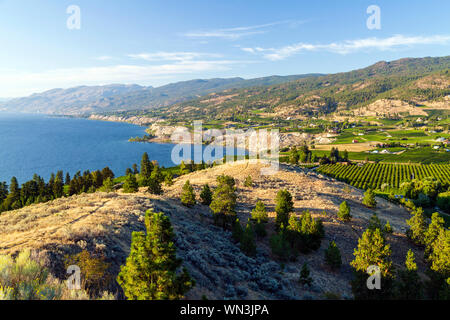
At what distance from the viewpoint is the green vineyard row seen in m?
107

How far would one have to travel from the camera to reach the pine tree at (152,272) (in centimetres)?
1197

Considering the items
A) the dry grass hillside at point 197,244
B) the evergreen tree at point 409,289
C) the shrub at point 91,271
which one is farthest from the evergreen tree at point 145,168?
the evergreen tree at point 409,289

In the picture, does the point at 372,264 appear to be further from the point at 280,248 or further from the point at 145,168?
the point at 145,168

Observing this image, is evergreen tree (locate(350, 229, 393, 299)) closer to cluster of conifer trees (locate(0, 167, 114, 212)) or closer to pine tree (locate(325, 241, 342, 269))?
pine tree (locate(325, 241, 342, 269))

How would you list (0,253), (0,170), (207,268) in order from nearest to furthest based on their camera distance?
(0,253) → (207,268) → (0,170)

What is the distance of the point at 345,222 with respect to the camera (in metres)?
44.5

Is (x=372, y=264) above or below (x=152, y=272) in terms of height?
below

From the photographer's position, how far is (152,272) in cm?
1232

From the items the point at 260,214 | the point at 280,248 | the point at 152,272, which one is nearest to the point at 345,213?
the point at 260,214

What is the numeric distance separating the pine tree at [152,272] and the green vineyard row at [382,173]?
10694 cm

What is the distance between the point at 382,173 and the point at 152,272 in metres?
140
